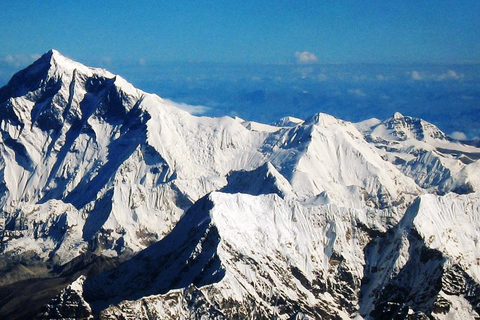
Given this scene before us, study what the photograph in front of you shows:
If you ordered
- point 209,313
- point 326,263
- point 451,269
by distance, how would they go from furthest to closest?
1. point 326,263
2. point 451,269
3. point 209,313

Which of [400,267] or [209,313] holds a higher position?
[400,267]

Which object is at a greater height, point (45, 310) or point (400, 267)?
point (400, 267)

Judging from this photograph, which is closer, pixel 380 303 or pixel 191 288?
pixel 191 288

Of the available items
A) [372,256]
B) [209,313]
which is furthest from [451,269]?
[209,313]

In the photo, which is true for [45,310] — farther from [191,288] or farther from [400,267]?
[400,267]

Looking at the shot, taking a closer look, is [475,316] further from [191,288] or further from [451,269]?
[191,288]

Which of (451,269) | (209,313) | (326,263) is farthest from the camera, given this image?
(326,263)

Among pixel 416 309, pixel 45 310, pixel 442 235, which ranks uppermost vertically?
pixel 442 235

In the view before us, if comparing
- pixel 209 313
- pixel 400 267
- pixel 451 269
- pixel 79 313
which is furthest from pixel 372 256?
pixel 79 313

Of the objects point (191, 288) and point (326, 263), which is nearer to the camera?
point (191, 288)
